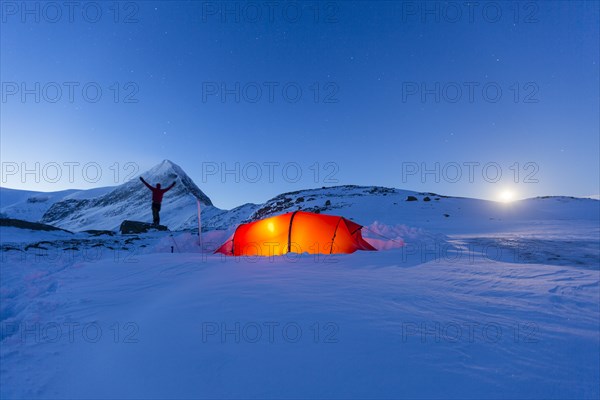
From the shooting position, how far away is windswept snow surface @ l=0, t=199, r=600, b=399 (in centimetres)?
160

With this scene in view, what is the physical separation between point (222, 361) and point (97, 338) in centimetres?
128

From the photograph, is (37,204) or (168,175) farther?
(37,204)

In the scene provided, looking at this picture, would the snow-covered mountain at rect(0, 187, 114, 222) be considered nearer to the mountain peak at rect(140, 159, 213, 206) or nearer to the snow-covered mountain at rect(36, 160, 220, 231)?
the snow-covered mountain at rect(36, 160, 220, 231)

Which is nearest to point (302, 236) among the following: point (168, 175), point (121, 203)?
point (168, 175)

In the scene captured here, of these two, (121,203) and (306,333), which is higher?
(121,203)

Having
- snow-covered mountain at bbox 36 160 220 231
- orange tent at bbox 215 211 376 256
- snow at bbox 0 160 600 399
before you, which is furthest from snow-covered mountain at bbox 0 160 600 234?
snow at bbox 0 160 600 399

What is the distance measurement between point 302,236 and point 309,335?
5975 mm

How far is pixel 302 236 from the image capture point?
319 inches

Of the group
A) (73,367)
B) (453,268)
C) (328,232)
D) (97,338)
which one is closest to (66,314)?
(97,338)

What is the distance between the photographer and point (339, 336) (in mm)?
2094

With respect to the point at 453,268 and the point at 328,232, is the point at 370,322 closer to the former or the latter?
the point at 453,268

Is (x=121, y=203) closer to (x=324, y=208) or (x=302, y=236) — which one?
(x=324, y=208)

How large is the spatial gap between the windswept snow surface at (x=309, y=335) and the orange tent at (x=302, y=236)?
12.1 ft

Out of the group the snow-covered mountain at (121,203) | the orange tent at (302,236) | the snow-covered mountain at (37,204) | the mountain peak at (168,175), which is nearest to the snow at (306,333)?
the orange tent at (302,236)
